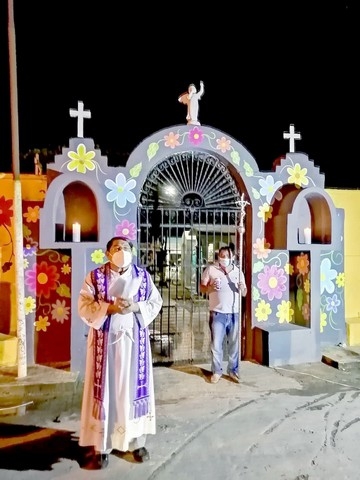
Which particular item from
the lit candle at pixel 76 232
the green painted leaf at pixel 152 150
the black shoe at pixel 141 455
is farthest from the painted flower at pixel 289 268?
the black shoe at pixel 141 455

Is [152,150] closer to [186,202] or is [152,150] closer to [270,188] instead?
[186,202]

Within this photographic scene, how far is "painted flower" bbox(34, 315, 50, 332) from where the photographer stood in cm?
710

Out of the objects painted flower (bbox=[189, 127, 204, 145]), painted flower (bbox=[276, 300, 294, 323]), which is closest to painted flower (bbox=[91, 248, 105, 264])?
painted flower (bbox=[189, 127, 204, 145])

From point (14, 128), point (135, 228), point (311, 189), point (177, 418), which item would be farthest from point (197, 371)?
point (14, 128)

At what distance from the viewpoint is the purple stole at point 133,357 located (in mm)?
4301

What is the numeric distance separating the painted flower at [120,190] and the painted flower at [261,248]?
218 centimetres

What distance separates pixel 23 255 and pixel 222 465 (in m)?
4.09

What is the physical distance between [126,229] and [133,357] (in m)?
3.20

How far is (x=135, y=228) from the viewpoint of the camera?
7.38 meters

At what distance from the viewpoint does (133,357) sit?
4.41m

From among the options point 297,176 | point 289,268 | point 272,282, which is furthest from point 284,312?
point 297,176

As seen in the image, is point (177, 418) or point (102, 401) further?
point (177, 418)

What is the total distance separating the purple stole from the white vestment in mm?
37

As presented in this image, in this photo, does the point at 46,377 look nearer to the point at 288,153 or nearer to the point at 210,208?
the point at 210,208
